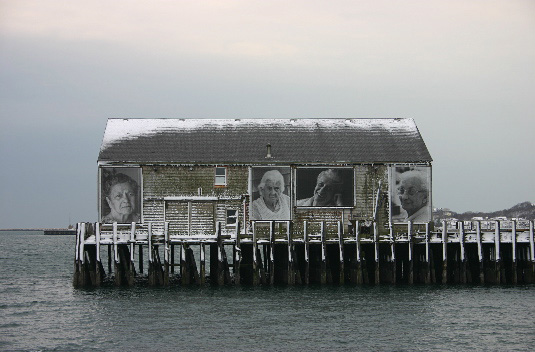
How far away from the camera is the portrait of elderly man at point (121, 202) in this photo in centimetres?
4525

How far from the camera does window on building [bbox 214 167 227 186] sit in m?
46.2

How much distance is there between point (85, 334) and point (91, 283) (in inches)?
468

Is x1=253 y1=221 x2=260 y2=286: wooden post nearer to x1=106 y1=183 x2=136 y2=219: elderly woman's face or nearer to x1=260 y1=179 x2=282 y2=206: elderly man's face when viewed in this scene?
x1=260 y1=179 x2=282 y2=206: elderly man's face

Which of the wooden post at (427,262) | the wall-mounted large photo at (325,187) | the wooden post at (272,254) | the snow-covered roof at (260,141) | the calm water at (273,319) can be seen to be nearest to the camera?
the calm water at (273,319)

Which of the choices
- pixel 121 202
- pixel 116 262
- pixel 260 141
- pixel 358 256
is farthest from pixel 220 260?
pixel 260 141

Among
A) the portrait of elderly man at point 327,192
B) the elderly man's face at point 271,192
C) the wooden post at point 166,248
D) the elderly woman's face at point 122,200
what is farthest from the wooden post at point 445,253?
the elderly woman's face at point 122,200

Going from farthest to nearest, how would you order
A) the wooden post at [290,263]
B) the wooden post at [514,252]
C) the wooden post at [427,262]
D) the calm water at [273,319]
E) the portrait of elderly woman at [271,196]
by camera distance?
1. the portrait of elderly woman at [271,196]
2. the wooden post at [514,252]
3. the wooden post at [427,262]
4. the wooden post at [290,263]
5. the calm water at [273,319]

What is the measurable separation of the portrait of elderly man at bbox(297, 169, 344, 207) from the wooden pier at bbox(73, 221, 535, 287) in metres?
1.09

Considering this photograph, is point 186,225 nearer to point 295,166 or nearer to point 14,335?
point 295,166

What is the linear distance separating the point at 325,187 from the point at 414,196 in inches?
182

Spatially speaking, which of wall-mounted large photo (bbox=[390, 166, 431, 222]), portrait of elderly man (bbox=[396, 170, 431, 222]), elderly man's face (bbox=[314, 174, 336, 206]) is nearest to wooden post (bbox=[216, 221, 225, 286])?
elderly man's face (bbox=[314, 174, 336, 206])

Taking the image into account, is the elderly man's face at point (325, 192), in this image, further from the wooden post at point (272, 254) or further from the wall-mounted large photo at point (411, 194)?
the wooden post at point (272, 254)

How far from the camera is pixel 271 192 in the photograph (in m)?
46.1

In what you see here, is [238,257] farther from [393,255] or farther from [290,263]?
[393,255]
